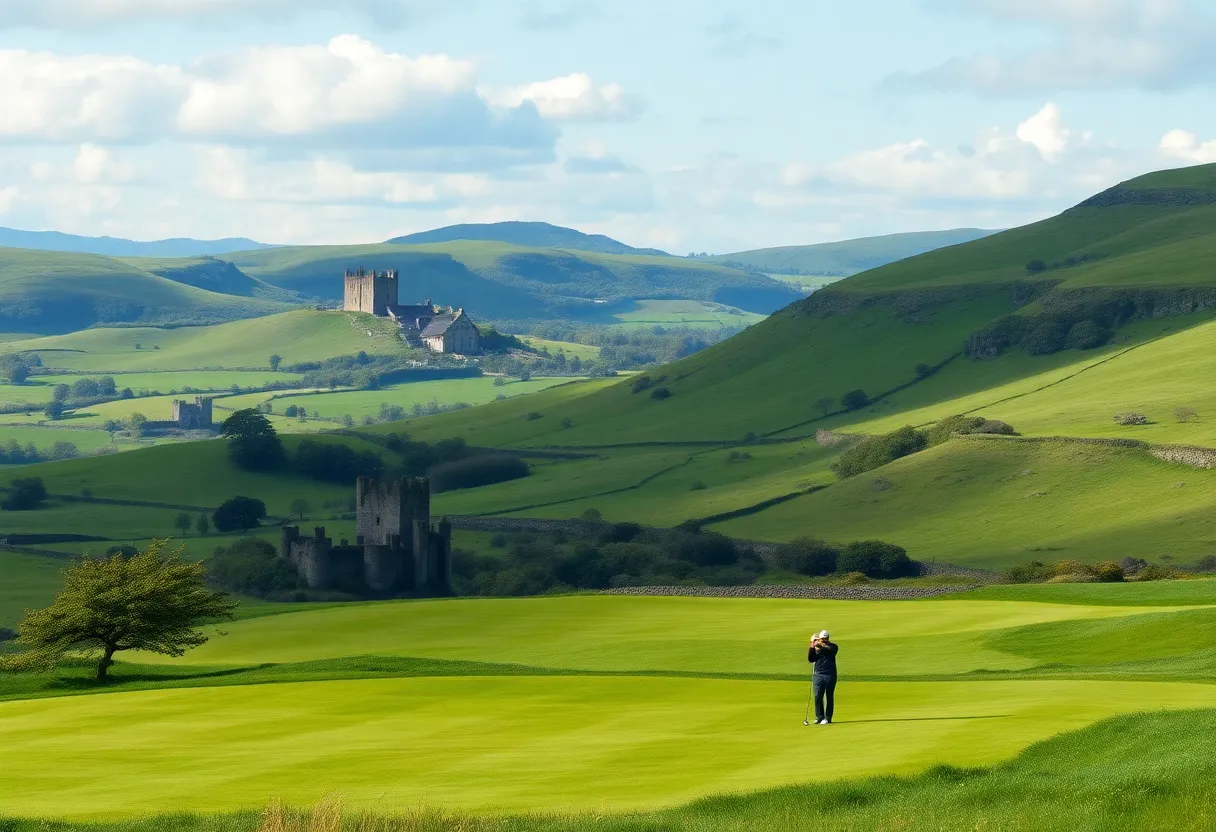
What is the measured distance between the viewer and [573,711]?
33.1 m

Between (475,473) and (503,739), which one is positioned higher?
(503,739)

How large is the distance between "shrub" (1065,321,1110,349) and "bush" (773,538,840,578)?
72.7 metres

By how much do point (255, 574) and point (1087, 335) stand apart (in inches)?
3727

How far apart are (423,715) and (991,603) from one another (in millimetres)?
31086

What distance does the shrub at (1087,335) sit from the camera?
537 feet

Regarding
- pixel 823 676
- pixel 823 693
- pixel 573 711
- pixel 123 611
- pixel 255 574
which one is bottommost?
pixel 255 574

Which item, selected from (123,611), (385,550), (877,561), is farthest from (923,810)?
(385,550)

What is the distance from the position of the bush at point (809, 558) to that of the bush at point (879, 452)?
2615 centimetres

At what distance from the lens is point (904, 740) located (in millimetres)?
27531

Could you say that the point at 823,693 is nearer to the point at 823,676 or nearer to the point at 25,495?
the point at 823,676

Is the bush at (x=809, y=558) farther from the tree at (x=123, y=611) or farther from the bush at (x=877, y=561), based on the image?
the tree at (x=123, y=611)

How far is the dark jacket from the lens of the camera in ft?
97.9

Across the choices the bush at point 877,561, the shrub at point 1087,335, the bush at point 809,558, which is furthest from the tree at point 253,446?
the bush at point 877,561

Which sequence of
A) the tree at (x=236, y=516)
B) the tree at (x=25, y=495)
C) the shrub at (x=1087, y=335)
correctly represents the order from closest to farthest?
the tree at (x=236, y=516) < the tree at (x=25, y=495) < the shrub at (x=1087, y=335)
